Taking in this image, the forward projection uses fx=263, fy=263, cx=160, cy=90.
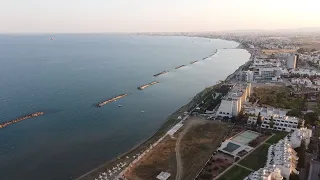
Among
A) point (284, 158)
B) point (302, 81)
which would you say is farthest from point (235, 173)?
point (302, 81)

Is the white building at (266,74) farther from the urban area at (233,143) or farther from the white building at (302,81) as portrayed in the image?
the urban area at (233,143)

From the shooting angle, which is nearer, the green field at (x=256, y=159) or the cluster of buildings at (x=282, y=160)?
the cluster of buildings at (x=282, y=160)

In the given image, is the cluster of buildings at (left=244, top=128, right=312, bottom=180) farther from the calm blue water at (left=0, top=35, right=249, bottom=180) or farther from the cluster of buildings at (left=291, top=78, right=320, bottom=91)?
the cluster of buildings at (left=291, top=78, right=320, bottom=91)

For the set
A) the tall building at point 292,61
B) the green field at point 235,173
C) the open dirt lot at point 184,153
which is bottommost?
the open dirt lot at point 184,153

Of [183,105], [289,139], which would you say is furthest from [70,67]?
[289,139]

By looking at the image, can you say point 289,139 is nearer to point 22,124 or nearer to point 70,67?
point 22,124

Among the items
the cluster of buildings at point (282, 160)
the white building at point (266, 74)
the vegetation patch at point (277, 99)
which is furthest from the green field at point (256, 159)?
the white building at point (266, 74)
